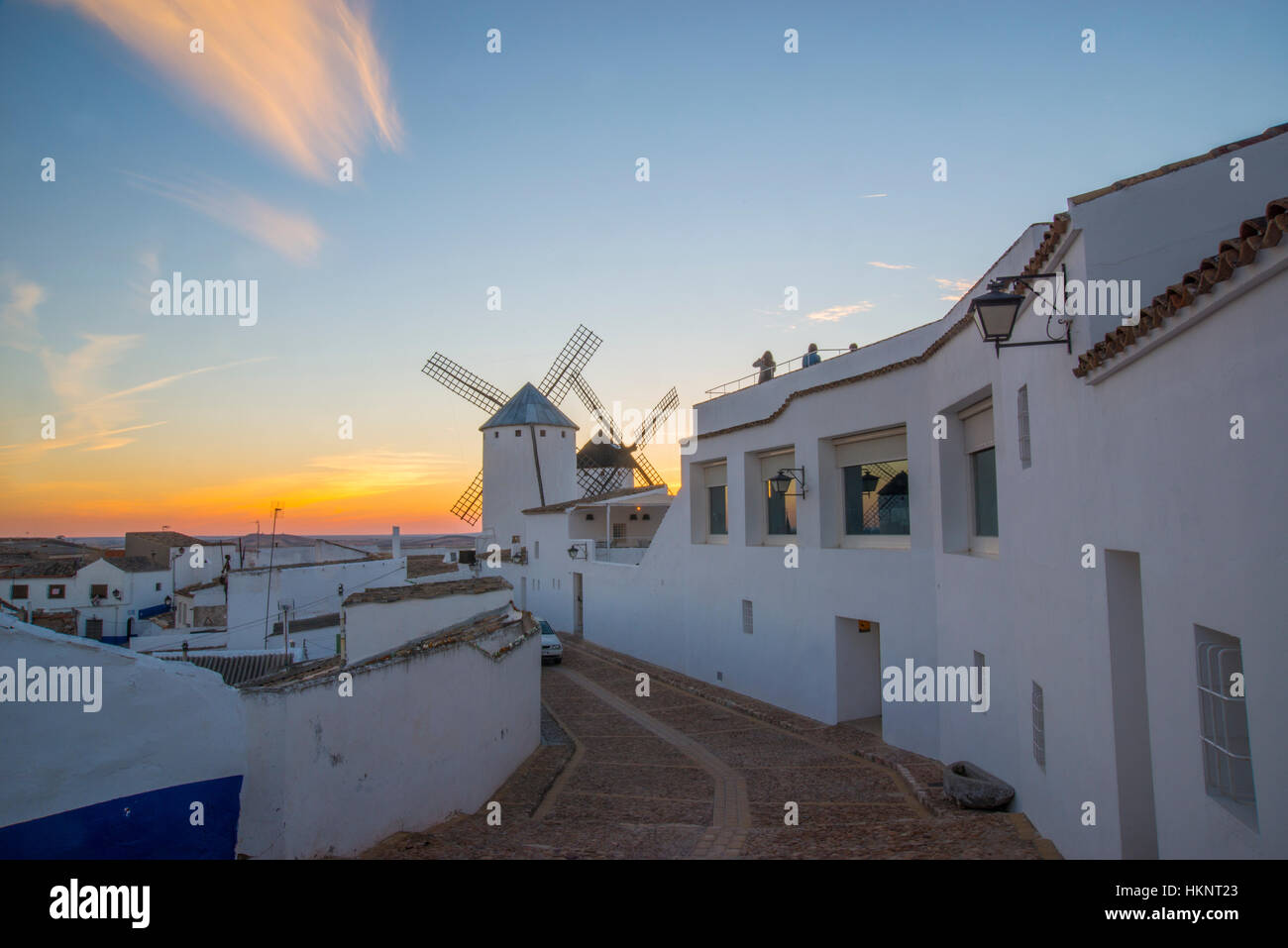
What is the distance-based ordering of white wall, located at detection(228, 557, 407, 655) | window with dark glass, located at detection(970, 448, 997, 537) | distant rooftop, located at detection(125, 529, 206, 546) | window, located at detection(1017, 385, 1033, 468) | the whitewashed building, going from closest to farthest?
the whitewashed building → window, located at detection(1017, 385, 1033, 468) → window with dark glass, located at detection(970, 448, 997, 537) → white wall, located at detection(228, 557, 407, 655) → distant rooftop, located at detection(125, 529, 206, 546)

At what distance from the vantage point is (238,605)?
22.1 metres

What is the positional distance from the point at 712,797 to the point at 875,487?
19.0 feet

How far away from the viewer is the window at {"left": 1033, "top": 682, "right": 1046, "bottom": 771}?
737 cm

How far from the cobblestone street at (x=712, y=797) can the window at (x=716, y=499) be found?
3.79 m

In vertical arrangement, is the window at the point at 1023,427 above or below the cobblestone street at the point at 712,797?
above

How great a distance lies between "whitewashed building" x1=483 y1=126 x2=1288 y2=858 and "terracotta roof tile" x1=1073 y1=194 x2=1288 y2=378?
0.7 inches

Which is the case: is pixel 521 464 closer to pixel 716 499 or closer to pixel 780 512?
pixel 716 499

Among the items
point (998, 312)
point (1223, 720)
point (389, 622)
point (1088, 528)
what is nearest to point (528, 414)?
point (389, 622)

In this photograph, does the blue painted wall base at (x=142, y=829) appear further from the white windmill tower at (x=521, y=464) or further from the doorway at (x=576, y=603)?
the white windmill tower at (x=521, y=464)

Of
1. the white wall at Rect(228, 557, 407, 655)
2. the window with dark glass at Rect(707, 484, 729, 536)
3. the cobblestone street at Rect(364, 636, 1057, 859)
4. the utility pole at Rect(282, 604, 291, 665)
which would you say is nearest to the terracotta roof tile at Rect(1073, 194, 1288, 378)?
the cobblestone street at Rect(364, 636, 1057, 859)

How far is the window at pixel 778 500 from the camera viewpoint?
50.8 ft

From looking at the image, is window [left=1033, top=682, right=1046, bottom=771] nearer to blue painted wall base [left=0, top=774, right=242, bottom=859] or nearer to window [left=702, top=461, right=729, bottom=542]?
blue painted wall base [left=0, top=774, right=242, bottom=859]

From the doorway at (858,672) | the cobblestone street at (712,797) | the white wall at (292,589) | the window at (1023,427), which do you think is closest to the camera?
the cobblestone street at (712,797)

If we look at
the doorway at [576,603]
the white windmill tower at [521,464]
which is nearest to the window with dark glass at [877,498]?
the doorway at [576,603]
